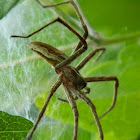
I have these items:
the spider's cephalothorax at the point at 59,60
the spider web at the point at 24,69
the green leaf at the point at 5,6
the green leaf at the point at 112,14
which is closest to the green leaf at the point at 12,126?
the spider web at the point at 24,69

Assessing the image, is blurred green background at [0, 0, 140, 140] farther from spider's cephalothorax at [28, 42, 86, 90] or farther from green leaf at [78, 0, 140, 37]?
spider's cephalothorax at [28, 42, 86, 90]

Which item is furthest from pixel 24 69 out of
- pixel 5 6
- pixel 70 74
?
pixel 5 6

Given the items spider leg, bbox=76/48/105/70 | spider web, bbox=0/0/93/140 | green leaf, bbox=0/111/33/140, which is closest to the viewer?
green leaf, bbox=0/111/33/140

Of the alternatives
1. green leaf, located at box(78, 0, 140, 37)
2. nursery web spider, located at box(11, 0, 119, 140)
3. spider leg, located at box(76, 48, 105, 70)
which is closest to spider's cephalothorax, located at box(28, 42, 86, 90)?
nursery web spider, located at box(11, 0, 119, 140)

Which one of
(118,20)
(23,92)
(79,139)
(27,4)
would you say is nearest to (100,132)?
(79,139)

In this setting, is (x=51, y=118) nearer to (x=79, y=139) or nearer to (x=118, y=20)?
(x=79, y=139)

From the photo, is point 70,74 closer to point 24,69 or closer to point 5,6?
point 24,69

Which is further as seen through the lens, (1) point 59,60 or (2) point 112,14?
(2) point 112,14
